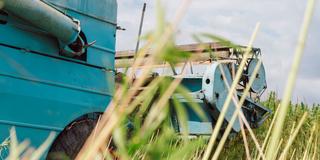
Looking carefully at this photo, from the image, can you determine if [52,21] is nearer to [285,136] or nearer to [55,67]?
[55,67]

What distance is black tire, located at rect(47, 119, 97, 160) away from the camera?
16.0 feet

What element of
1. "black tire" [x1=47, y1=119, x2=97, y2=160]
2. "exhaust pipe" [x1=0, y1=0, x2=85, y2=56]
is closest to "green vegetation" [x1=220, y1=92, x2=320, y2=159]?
"black tire" [x1=47, y1=119, x2=97, y2=160]

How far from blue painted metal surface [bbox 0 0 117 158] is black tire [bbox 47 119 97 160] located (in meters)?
0.07

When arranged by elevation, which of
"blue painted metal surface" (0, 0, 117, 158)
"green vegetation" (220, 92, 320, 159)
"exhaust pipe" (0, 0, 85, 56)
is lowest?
"green vegetation" (220, 92, 320, 159)

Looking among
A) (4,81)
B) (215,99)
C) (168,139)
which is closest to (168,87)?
(168,139)

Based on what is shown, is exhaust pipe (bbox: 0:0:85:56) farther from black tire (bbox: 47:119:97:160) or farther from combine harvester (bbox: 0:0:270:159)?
black tire (bbox: 47:119:97:160)

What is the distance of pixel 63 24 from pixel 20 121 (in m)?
0.79

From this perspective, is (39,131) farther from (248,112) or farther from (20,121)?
(248,112)

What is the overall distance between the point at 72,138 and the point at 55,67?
2.01ft

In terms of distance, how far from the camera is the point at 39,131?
183 inches

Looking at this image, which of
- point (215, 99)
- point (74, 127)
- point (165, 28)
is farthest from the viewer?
point (215, 99)

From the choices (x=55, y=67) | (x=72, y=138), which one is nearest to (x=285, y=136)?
(x=72, y=138)

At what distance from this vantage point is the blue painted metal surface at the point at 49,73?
438cm

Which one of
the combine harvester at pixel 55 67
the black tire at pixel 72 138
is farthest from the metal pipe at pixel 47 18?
the black tire at pixel 72 138
